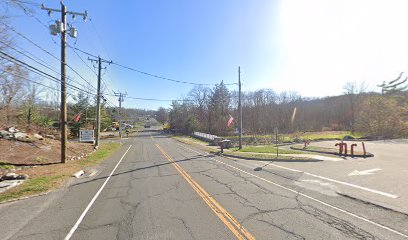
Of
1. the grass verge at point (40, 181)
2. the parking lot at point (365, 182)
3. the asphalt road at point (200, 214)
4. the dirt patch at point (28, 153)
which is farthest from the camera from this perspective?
the dirt patch at point (28, 153)

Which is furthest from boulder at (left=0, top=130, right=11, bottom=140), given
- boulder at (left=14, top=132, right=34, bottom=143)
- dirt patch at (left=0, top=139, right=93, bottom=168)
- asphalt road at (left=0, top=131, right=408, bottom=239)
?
asphalt road at (left=0, top=131, right=408, bottom=239)

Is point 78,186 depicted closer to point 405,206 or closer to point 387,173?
point 405,206

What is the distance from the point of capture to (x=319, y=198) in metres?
8.37

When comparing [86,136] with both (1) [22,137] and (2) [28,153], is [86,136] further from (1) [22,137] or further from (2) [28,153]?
(2) [28,153]

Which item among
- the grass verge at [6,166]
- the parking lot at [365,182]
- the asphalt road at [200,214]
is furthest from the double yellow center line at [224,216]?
the grass verge at [6,166]

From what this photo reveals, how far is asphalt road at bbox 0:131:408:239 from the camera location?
18.3ft

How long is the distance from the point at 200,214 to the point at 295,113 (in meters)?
82.0

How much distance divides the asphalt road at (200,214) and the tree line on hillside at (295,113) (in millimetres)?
30077

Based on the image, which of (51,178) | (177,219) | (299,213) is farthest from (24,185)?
(299,213)

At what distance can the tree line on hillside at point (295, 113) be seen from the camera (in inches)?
1704

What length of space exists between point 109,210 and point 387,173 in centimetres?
1286

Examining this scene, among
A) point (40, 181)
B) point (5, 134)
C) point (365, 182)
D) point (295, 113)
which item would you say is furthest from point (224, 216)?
point (295, 113)

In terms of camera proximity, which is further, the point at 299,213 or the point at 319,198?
the point at 319,198

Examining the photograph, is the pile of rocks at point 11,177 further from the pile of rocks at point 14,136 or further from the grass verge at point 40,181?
the pile of rocks at point 14,136
